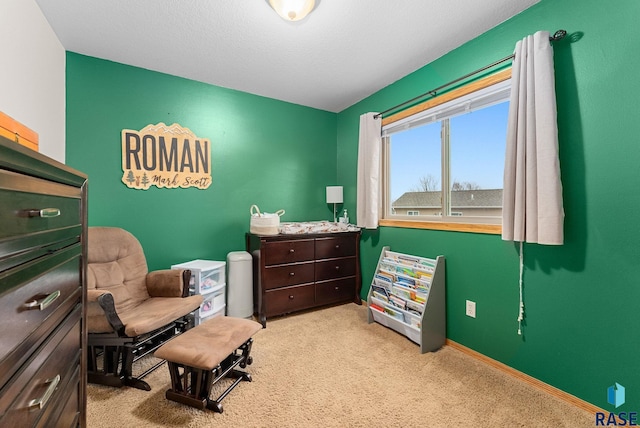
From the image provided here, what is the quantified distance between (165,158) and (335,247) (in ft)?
6.71

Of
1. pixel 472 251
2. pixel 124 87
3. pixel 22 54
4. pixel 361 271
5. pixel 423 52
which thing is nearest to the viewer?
pixel 22 54

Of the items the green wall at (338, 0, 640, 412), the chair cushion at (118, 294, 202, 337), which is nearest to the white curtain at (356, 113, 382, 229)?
the green wall at (338, 0, 640, 412)

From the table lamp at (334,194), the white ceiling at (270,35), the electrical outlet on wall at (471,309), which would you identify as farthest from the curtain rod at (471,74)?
the electrical outlet on wall at (471,309)

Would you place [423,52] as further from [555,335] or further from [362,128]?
[555,335]

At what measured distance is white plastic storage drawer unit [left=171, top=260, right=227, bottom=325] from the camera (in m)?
2.48

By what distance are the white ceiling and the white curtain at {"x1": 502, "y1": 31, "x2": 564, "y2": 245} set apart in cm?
47

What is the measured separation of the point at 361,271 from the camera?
11.1ft

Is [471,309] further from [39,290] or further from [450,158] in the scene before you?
[39,290]

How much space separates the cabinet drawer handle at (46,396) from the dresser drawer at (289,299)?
199 centimetres

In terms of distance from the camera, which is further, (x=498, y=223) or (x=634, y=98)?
(x=498, y=223)

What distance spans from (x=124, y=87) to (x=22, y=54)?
0.87 metres

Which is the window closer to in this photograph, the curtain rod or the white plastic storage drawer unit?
the curtain rod

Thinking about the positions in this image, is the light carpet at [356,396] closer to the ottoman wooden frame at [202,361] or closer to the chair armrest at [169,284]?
the ottoman wooden frame at [202,361]

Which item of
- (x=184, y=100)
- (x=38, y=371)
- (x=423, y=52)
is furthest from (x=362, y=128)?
(x=38, y=371)
